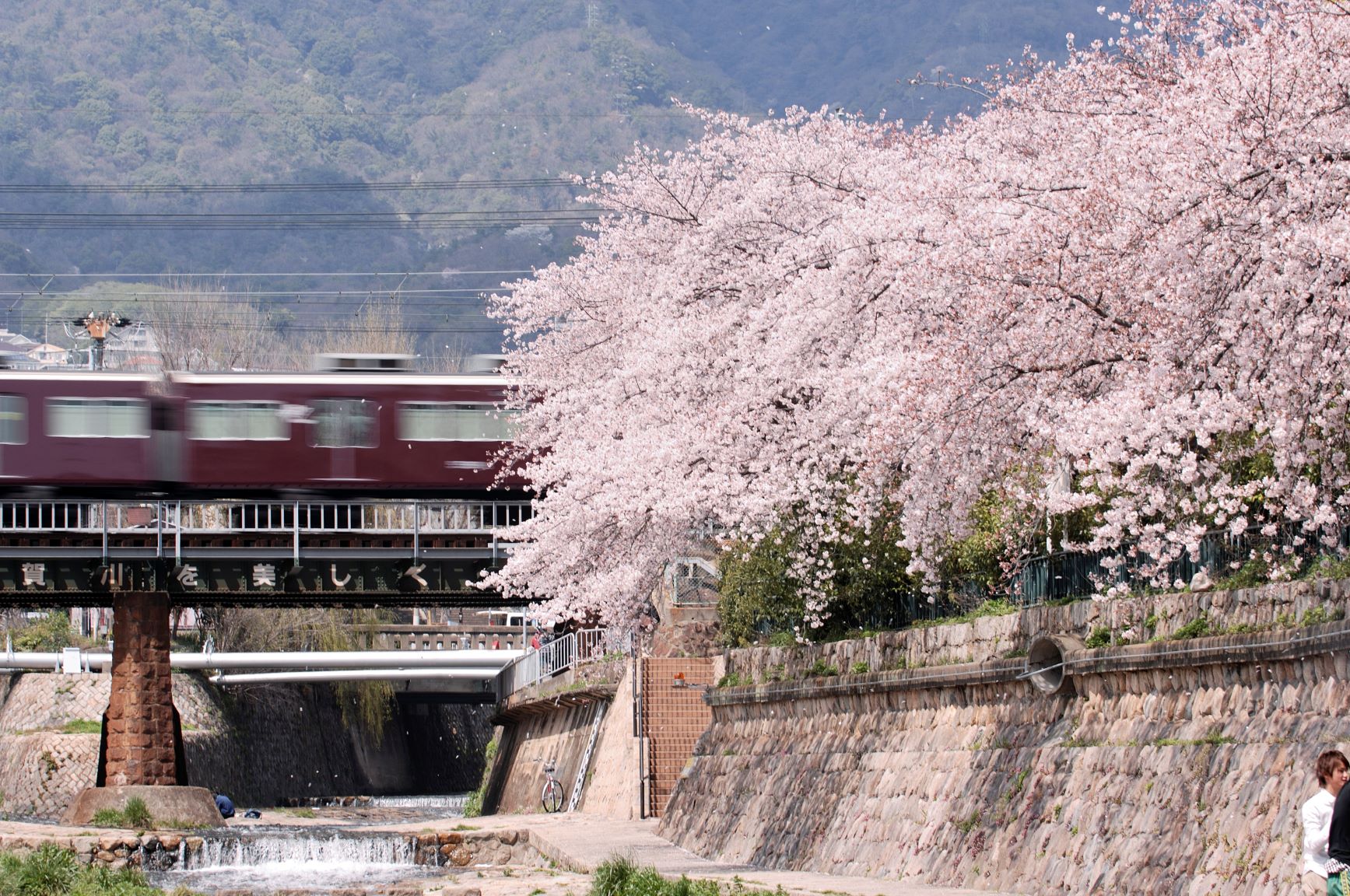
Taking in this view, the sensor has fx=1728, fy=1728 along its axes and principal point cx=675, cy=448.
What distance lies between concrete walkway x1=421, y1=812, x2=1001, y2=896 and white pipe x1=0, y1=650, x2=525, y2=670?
20539 millimetres

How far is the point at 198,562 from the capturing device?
36.2 metres

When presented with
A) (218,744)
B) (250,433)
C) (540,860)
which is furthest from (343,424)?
(218,744)

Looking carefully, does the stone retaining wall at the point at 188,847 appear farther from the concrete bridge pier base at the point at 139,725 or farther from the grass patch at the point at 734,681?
the grass patch at the point at 734,681

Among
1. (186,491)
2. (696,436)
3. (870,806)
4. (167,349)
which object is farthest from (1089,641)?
(167,349)

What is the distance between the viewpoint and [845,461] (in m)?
21.9

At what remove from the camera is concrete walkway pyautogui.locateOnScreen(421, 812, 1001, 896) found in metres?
16.6

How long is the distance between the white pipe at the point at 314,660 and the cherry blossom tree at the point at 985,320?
2970 centimetres

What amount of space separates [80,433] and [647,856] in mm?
15396

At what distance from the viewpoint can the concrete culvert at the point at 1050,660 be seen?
16.2 meters

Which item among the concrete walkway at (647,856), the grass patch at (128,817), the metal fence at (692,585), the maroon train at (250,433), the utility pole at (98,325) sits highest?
the utility pole at (98,325)

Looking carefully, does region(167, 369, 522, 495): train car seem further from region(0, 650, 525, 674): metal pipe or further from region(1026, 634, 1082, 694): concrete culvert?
region(0, 650, 525, 674): metal pipe

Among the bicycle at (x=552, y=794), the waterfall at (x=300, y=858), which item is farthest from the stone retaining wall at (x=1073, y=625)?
the bicycle at (x=552, y=794)

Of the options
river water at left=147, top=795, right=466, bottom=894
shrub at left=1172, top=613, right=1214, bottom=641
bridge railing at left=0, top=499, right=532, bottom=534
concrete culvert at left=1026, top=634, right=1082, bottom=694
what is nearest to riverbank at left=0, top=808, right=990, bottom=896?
river water at left=147, top=795, right=466, bottom=894

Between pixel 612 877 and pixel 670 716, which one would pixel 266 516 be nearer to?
pixel 670 716
